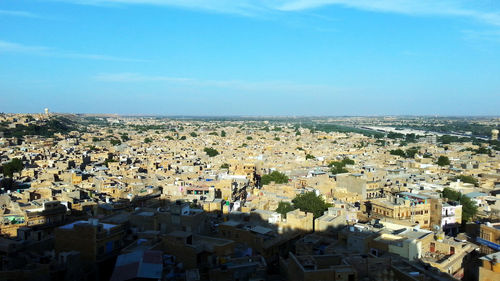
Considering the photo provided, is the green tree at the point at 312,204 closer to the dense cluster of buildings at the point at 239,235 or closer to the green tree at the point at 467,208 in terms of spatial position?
the dense cluster of buildings at the point at 239,235

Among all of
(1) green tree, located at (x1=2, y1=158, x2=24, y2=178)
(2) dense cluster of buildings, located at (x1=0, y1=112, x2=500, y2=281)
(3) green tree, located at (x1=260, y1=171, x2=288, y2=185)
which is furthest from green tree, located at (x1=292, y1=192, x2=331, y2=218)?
(1) green tree, located at (x1=2, y1=158, x2=24, y2=178)

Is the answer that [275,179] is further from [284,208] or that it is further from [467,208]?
[467,208]

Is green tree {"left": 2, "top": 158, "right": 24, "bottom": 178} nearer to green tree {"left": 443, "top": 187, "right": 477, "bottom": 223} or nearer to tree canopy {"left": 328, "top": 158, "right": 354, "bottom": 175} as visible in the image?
tree canopy {"left": 328, "top": 158, "right": 354, "bottom": 175}

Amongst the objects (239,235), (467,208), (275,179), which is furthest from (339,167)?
(239,235)

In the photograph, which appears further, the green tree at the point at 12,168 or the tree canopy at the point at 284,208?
the green tree at the point at 12,168

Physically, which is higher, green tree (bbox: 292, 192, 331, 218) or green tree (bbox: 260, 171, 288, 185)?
green tree (bbox: 292, 192, 331, 218)

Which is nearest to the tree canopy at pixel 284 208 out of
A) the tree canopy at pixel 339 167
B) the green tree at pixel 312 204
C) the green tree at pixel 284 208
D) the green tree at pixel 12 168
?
the green tree at pixel 284 208

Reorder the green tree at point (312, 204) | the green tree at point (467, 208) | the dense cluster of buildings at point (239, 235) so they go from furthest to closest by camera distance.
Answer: the green tree at point (467, 208) → the green tree at point (312, 204) → the dense cluster of buildings at point (239, 235)

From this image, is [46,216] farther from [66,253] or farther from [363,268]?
[363,268]
